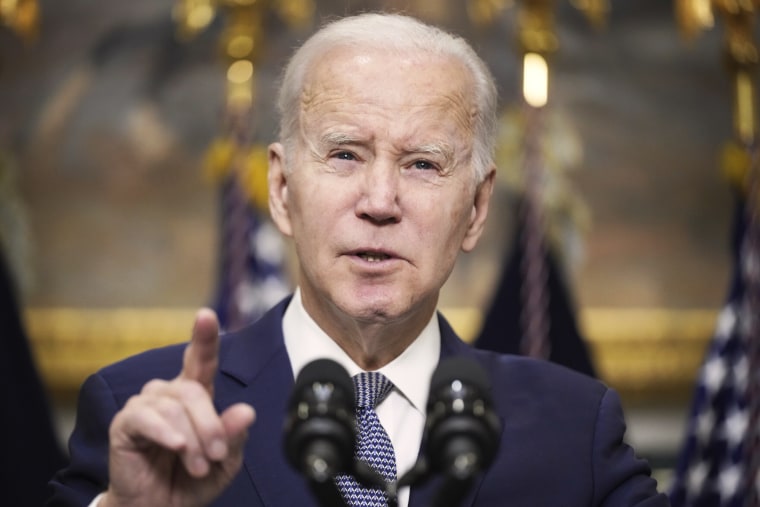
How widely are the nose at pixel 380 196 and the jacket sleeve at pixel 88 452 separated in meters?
0.69

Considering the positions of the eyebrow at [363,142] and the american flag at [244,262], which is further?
the american flag at [244,262]

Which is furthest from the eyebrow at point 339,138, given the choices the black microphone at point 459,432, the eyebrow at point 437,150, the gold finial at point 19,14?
the gold finial at point 19,14

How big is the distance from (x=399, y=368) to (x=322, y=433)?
3.67 feet

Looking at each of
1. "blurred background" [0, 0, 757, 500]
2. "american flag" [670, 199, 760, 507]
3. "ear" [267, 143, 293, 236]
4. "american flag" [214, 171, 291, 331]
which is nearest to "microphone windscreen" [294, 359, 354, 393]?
"ear" [267, 143, 293, 236]

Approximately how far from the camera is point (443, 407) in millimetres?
1569

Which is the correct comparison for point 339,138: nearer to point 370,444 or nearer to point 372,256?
point 372,256

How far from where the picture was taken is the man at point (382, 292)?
2455 millimetres

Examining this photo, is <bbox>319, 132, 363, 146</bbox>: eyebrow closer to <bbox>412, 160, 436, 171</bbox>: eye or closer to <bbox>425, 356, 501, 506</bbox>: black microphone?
<bbox>412, 160, 436, 171</bbox>: eye

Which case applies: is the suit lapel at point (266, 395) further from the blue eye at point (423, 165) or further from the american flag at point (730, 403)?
the american flag at point (730, 403)

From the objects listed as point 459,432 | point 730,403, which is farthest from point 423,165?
point 730,403

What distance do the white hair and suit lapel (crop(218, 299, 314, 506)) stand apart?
1.52 ft

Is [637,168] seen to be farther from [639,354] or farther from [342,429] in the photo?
[342,429]

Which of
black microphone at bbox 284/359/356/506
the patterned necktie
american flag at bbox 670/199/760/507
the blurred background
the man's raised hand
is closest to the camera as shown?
black microphone at bbox 284/359/356/506

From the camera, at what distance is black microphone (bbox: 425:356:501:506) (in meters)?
1.54
